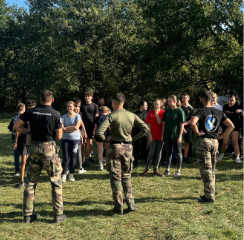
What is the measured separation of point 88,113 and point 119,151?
168 inches

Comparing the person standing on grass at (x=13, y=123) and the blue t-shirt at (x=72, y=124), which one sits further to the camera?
the blue t-shirt at (x=72, y=124)

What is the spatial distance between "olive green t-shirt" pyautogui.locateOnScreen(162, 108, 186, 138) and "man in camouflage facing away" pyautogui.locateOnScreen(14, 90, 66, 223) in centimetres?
354

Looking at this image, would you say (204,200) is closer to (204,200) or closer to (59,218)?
(204,200)

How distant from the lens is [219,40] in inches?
522

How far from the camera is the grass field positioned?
4.54 meters

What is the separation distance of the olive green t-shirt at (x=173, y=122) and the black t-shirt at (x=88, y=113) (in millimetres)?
2603

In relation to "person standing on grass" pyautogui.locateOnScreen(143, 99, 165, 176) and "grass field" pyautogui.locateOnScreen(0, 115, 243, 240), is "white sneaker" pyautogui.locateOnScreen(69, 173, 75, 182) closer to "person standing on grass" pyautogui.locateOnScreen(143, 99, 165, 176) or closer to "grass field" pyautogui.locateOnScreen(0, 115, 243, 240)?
"grass field" pyautogui.locateOnScreen(0, 115, 243, 240)

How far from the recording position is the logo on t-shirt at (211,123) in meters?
5.69

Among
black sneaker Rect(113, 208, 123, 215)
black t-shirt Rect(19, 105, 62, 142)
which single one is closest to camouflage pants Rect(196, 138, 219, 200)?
black sneaker Rect(113, 208, 123, 215)

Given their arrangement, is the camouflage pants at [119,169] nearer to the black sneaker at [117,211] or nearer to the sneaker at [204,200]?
the black sneaker at [117,211]

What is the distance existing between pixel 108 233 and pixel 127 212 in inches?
34.6

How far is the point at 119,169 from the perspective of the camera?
528cm

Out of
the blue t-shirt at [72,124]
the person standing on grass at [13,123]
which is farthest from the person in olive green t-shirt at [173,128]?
the person standing on grass at [13,123]

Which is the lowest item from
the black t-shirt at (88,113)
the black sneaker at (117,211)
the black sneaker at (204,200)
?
the black sneaker at (117,211)
